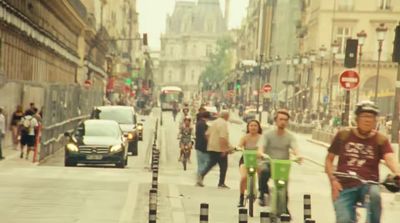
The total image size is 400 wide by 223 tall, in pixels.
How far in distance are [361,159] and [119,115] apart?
30.4 meters

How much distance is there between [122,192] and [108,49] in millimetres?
101104

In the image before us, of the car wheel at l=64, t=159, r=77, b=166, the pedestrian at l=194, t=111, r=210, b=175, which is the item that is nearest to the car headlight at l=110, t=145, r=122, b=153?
the car wheel at l=64, t=159, r=77, b=166

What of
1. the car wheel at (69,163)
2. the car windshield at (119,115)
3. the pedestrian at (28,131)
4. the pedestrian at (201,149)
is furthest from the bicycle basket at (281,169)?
the car windshield at (119,115)

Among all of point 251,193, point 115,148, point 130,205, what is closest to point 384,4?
point 115,148

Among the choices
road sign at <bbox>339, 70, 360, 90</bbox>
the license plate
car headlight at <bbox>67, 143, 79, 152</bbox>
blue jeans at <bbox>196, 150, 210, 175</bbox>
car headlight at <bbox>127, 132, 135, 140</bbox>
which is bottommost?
the license plate

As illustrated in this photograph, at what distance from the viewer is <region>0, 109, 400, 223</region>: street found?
17062 millimetres

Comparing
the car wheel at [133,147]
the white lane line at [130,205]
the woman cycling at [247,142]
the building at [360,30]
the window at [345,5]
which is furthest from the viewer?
the window at [345,5]

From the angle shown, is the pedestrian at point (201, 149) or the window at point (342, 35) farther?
the window at point (342, 35)

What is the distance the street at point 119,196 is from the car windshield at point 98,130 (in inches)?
83.6

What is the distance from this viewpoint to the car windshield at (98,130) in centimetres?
3142

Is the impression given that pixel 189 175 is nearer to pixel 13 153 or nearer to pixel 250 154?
pixel 13 153

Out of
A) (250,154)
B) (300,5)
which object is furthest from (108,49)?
(250,154)

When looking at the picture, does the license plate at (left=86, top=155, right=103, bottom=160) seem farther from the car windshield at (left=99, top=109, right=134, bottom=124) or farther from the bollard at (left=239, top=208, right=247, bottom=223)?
the bollard at (left=239, top=208, right=247, bottom=223)

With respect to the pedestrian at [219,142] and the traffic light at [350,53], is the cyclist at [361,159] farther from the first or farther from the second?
the traffic light at [350,53]
